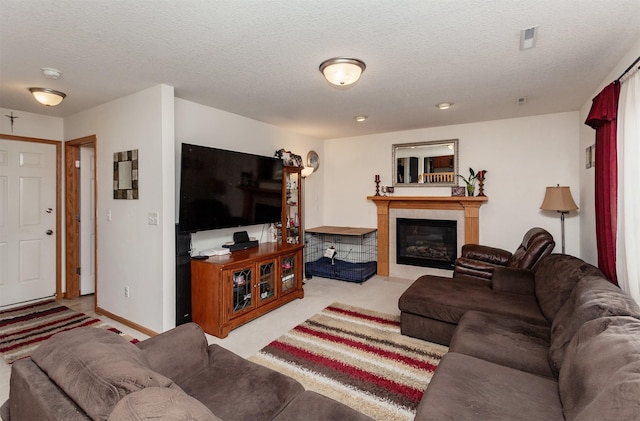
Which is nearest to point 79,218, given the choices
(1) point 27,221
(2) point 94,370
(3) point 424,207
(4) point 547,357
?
(1) point 27,221

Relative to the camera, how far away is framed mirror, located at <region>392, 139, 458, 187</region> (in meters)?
4.68

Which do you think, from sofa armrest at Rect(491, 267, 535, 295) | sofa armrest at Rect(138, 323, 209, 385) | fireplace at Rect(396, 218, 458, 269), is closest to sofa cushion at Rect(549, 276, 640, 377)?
sofa armrest at Rect(491, 267, 535, 295)

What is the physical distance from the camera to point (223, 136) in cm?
381

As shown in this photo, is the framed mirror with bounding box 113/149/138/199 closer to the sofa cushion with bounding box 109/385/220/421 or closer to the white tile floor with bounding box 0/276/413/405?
the white tile floor with bounding box 0/276/413/405

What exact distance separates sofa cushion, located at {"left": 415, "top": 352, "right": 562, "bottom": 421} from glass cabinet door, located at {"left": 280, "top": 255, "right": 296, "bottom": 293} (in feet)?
7.85

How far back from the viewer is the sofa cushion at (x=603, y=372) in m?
0.96

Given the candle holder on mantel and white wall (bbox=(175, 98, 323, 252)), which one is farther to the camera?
the candle holder on mantel

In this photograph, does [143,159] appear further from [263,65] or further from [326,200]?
[326,200]

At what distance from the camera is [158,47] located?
2.16m

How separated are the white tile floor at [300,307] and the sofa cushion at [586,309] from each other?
1.88m

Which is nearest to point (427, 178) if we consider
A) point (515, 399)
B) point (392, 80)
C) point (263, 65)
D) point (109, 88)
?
point (392, 80)

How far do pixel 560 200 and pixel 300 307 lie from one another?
322 cm

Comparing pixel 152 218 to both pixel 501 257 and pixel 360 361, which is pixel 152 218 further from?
pixel 501 257

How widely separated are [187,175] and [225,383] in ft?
6.70
